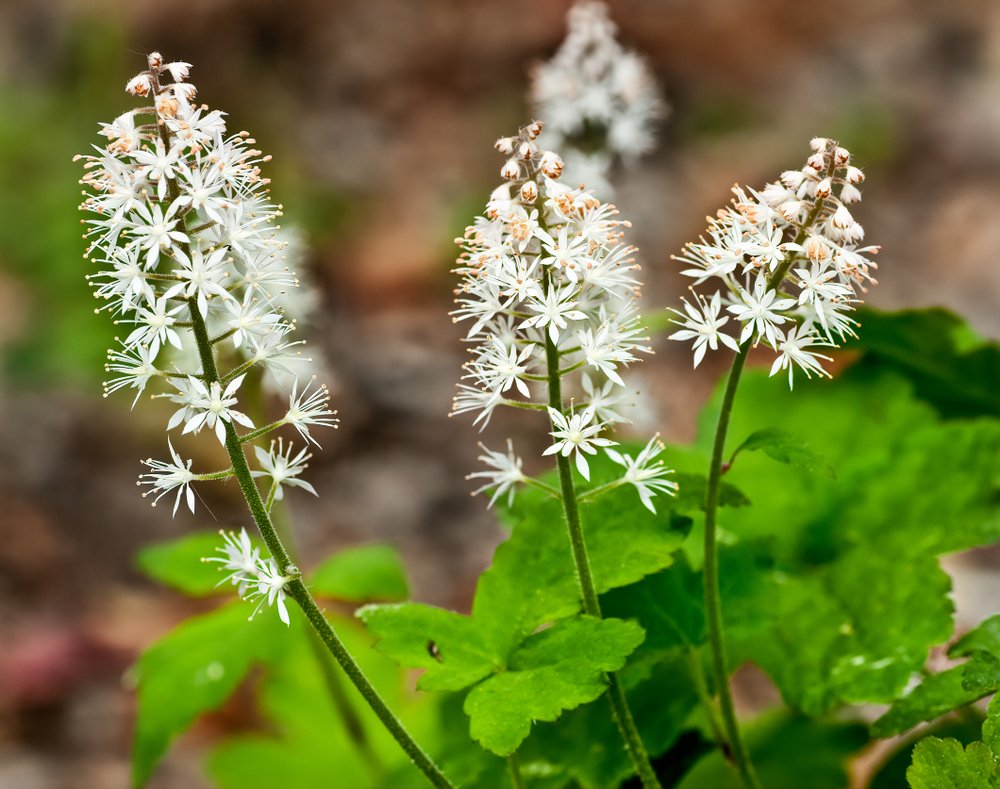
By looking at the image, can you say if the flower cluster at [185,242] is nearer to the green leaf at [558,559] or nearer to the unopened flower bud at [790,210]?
the green leaf at [558,559]

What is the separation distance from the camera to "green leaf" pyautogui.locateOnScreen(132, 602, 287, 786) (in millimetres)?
2320

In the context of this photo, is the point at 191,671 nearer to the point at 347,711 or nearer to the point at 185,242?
the point at 347,711

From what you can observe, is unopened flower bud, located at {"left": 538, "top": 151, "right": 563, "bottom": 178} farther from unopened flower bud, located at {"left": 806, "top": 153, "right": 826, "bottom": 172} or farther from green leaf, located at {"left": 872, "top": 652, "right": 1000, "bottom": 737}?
green leaf, located at {"left": 872, "top": 652, "right": 1000, "bottom": 737}

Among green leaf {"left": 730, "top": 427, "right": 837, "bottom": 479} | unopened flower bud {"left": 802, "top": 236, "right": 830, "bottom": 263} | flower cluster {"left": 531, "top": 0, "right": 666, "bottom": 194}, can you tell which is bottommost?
green leaf {"left": 730, "top": 427, "right": 837, "bottom": 479}

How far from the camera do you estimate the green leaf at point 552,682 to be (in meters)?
1.49

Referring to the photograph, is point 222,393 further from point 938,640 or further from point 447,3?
point 447,3

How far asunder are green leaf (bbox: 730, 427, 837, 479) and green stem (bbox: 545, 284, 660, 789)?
0.30 metres

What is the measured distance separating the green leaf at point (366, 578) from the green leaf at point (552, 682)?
3.46ft

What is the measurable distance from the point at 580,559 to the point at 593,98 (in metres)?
1.85

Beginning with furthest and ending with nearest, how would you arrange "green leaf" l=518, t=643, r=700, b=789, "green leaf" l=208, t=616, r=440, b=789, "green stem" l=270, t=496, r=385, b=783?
"green leaf" l=208, t=616, r=440, b=789 → "green stem" l=270, t=496, r=385, b=783 → "green leaf" l=518, t=643, r=700, b=789

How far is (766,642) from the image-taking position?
218 centimetres

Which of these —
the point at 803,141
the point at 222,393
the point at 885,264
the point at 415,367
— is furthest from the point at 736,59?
the point at 222,393

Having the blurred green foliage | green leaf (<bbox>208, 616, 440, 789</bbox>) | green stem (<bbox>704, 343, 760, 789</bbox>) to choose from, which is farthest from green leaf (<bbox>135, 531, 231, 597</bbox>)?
green stem (<bbox>704, 343, 760, 789</bbox>)

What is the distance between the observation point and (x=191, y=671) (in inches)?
95.3
